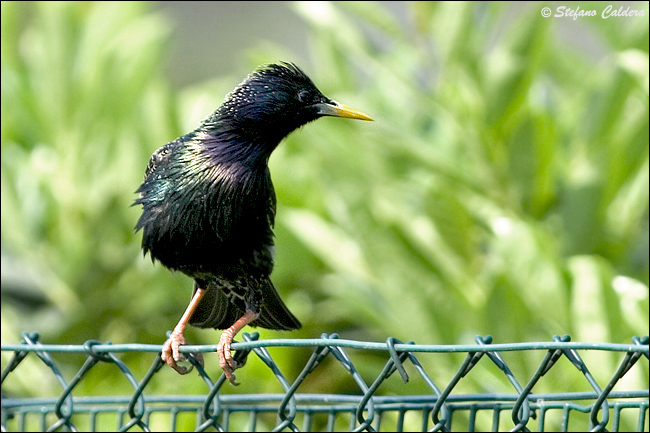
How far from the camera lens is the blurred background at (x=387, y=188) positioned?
2896 millimetres

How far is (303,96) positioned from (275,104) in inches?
2.7

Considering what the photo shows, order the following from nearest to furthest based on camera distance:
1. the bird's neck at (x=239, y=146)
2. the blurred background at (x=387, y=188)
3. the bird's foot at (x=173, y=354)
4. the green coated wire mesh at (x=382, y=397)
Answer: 1. the green coated wire mesh at (x=382, y=397)
2. the bird's foot at (x=173, y=354)
3. the bird's neck at (x=239, y=146)
4. the blurred background at (x=387, y=188)

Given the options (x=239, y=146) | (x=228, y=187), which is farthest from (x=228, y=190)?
(x=239, y=146)

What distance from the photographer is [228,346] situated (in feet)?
5.91

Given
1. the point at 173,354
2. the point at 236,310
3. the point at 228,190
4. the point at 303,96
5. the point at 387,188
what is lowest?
the point at 173,354

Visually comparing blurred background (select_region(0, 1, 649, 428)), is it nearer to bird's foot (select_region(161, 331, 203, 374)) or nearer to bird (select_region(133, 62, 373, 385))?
bird (select_region(133, 62, 373, 385))

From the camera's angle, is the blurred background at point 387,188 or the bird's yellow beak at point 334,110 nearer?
the bird's yellow beak at point 334,110

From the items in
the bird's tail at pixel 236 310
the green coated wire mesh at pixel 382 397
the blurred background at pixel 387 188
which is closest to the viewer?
the green coated wire mesh at pixel 382 397

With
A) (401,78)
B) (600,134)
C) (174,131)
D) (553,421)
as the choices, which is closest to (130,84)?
(174,131)

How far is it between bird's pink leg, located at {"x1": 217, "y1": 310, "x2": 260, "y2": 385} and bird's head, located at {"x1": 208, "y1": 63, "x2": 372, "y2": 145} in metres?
0.42

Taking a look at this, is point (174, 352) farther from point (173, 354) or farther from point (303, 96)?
point (303, 96)

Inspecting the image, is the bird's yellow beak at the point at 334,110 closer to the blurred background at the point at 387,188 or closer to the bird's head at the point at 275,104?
the bird's head at the point at 275,104

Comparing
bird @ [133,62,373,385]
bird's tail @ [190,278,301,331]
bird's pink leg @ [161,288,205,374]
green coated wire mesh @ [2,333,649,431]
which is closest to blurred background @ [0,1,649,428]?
green coated wire mesh @ [2,333,649,431]

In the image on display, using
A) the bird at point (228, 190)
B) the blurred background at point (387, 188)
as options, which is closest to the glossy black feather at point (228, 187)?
the bird at point (228, 190)
